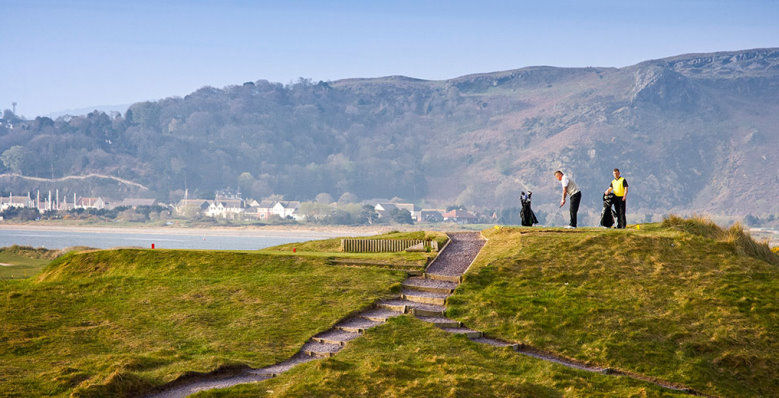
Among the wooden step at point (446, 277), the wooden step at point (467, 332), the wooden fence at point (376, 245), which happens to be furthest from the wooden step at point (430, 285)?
the wooden fence at point (376, 245)

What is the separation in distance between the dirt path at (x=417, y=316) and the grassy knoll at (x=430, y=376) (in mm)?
705

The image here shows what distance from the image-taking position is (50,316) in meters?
22.8

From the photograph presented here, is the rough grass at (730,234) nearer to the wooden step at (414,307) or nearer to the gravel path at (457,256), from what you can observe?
the gravel path at (457,256)

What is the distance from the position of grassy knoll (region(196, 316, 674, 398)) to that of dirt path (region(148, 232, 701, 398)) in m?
0.70

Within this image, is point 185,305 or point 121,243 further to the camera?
point 121,243

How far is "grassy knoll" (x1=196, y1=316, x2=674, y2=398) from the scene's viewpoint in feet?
52.2

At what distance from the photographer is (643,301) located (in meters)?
22.6

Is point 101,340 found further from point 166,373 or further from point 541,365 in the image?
point 541,365

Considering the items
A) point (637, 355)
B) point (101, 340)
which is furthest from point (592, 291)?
point (101, 340)

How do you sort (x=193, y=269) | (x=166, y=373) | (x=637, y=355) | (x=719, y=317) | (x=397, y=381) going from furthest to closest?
(x=193, y=269), (x=719, y=317), (x=637, y=355), (x=166, y=373), (x=397, y=381)

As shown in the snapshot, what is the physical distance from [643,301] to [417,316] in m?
6.71

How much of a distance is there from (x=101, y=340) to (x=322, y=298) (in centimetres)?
636

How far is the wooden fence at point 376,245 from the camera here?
31953 millimetres

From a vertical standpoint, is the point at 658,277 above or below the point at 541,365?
above
